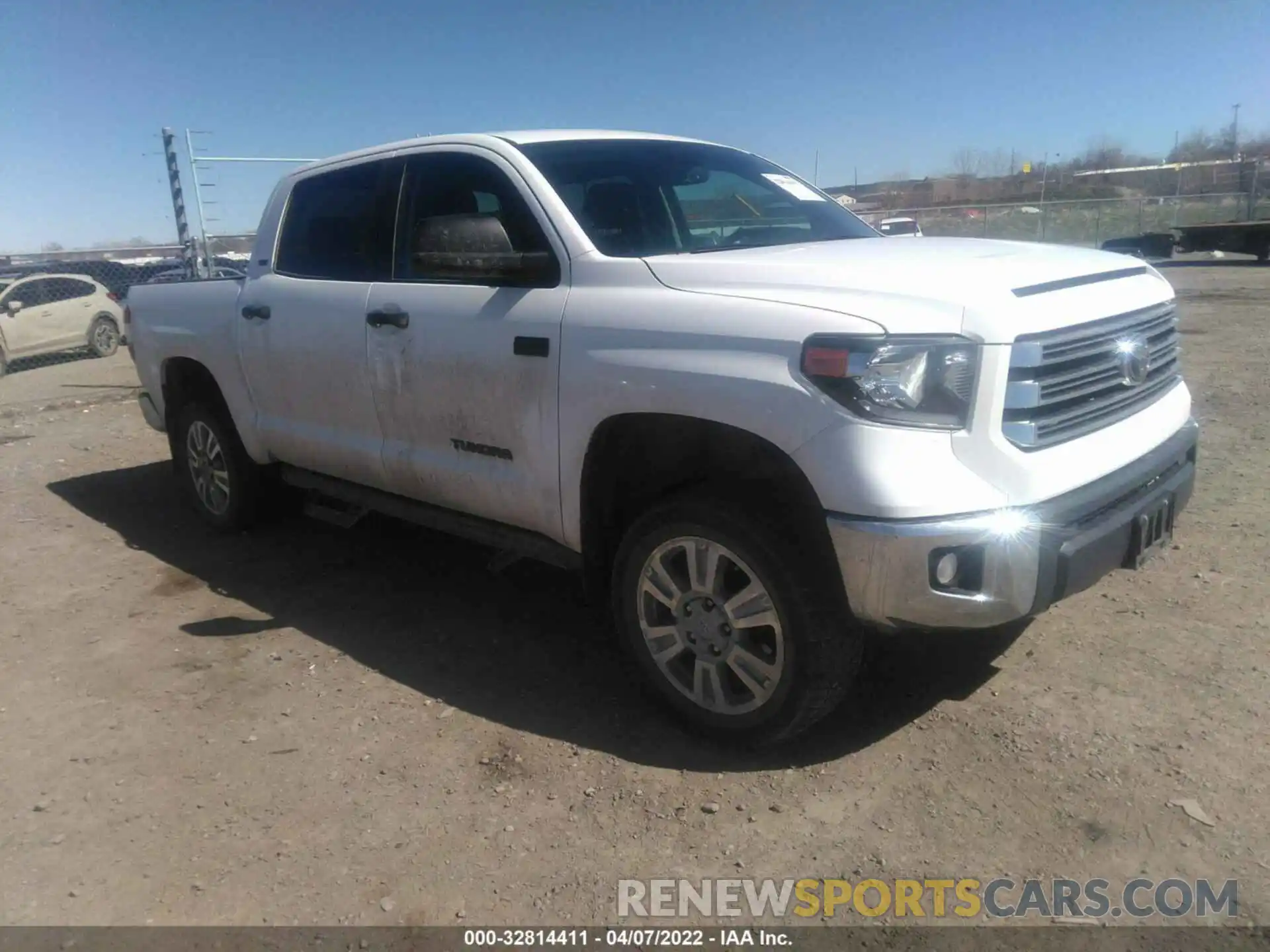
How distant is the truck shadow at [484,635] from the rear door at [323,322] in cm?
65

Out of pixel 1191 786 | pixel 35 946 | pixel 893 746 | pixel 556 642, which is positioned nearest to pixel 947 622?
pixel 893 746

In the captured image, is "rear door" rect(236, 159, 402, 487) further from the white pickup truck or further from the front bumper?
the front bumper

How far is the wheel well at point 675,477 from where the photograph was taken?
2912 millimetres

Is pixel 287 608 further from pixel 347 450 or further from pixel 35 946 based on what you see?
pixel 35 946

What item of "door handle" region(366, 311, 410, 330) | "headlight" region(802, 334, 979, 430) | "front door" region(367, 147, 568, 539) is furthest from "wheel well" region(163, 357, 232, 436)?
"headlight" region(802, 334, 979, 430)

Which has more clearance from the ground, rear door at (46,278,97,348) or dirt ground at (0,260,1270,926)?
rear door at (46,278,97,348)

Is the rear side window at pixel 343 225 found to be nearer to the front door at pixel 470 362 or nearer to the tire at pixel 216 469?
the front door at pixel 470 362

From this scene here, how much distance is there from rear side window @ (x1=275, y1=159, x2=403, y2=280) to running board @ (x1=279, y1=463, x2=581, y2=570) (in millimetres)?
981

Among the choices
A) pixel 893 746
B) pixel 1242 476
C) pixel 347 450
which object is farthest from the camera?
pixel 1242 476

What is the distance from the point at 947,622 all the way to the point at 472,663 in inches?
80.8

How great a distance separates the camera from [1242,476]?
5586mm

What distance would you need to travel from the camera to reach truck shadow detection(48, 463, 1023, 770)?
11.2ft

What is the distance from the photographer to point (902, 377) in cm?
267

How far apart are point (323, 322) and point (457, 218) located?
47.5 inches
